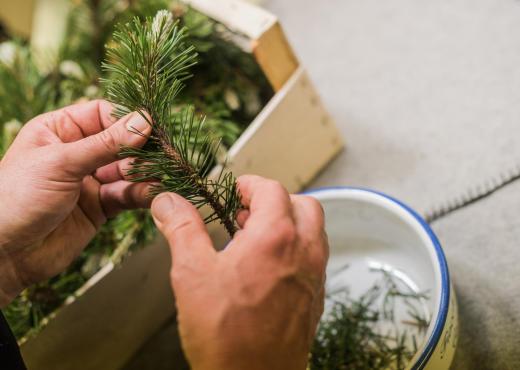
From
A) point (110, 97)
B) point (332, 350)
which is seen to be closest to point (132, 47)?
point (110, 97)

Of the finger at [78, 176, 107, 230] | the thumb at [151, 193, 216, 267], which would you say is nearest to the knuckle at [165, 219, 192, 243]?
the thumb at [151, 193, 216, 267]

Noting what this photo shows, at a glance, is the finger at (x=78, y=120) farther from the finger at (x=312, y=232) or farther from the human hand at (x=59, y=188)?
the finger at (x=312, y=232)

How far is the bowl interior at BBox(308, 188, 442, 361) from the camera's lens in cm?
59

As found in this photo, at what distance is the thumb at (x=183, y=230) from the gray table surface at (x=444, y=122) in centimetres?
42

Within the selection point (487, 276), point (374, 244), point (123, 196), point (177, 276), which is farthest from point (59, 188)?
point (487, 276)

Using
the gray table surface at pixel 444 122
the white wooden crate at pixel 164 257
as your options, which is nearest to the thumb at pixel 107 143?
the white wooden crate at pixel 164 257

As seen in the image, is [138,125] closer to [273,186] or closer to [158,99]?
[158,99]

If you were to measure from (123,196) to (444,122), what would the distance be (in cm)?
55

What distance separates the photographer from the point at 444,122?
85cm

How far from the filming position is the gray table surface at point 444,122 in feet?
2.25

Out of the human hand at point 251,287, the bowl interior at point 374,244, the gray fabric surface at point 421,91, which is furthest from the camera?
the gray fabric surface at point 421,91

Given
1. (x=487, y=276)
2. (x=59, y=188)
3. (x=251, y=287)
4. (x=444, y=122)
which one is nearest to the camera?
(x=251, y=287)

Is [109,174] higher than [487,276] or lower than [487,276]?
higher

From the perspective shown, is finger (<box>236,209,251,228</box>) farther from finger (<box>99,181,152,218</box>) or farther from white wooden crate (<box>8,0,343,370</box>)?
white wooden crate (<box>8,0,343,370</box>)
